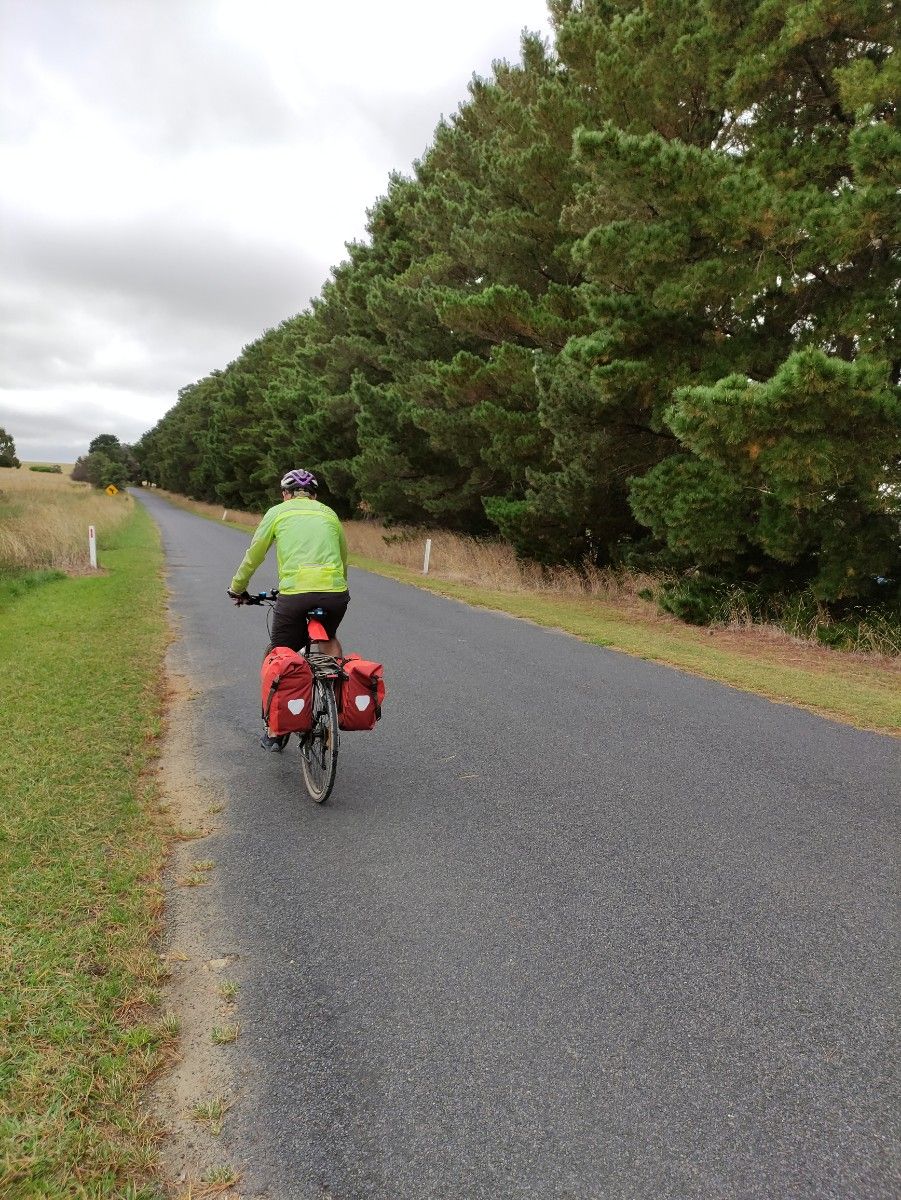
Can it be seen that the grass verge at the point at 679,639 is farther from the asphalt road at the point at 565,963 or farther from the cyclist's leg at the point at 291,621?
the cyclist's leg at the point at 291,621

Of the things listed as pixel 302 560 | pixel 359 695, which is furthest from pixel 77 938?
pixel 302 560

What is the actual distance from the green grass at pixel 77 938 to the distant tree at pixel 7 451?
99.9 metres

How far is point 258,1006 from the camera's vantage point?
2.61 meters

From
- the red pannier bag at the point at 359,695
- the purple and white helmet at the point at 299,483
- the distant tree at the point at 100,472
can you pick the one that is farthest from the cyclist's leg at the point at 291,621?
the distant tree at the point at 100,472

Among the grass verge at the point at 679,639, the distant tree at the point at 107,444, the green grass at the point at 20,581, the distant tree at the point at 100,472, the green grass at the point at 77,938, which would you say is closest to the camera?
the green grass at the point at 77,938

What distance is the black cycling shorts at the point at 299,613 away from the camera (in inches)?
185

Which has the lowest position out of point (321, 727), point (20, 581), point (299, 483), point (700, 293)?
point (20, 581)

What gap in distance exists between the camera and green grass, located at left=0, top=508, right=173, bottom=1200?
196 cm

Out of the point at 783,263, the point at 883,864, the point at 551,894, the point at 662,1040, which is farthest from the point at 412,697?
the point at 783,263

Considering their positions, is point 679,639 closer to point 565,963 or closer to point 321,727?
point 321,727

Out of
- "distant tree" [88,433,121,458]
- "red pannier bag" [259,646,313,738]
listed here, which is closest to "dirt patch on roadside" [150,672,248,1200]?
"red pannier bag" [259,646,313,738]

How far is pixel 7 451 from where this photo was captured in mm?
92750

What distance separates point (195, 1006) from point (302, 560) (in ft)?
9.04

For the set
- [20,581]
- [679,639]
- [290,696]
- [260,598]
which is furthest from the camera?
[20,581]
